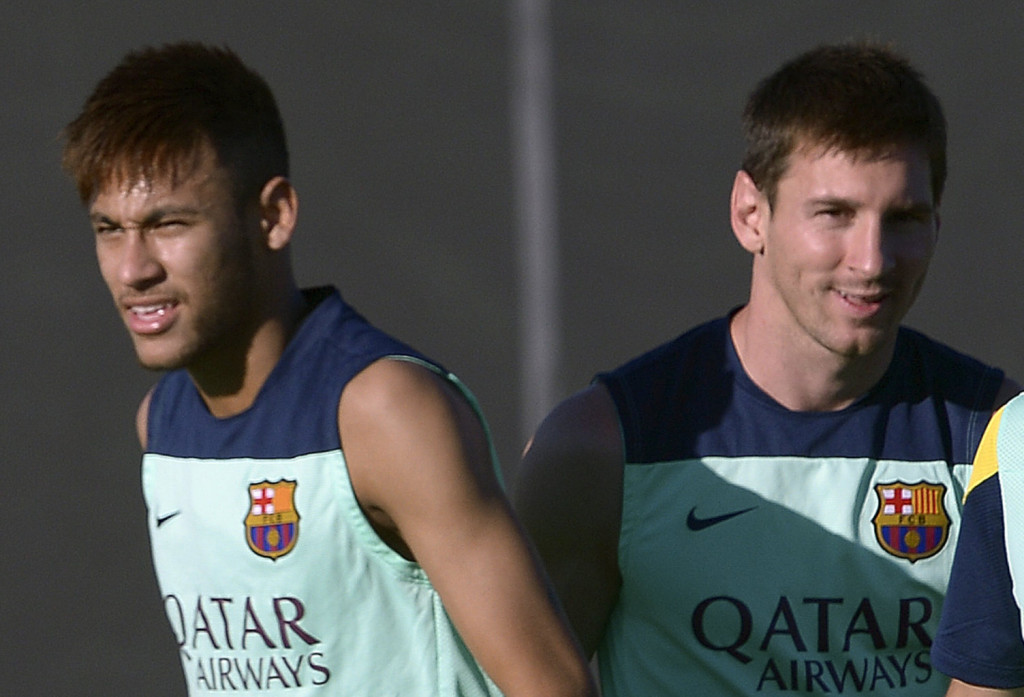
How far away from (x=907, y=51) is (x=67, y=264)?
2.56 m

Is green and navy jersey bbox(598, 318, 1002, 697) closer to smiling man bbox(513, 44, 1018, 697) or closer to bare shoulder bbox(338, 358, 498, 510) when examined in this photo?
smiling man bbox(513, 44, 1018, 697)

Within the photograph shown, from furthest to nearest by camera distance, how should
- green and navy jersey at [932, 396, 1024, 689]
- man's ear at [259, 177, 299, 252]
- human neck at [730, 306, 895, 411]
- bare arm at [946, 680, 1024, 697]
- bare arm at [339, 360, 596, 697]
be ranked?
human neck at [730, 306, 895, 411] < man's ear at [259, 177, 299, 252] < bare arm at [339, 360, 596, 697] < bare arm at [946, 680, 1024, 697] < green and navy jersey at [932, 396, 1024, 689]

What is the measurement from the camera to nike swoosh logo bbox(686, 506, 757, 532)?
8.54 feet

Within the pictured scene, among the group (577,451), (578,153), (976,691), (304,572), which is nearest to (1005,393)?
(577,451)

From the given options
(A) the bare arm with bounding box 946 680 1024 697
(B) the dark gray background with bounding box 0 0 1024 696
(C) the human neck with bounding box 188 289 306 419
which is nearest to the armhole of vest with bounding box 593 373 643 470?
(C) the human neck with bounding box 188 289 306 419

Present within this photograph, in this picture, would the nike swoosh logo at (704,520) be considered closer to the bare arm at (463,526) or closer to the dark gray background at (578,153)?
the bare arm at (463,526)

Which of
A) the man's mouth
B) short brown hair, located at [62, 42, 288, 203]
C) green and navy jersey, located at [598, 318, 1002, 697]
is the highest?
short brown hair, located at [62, 42, 288, 203]

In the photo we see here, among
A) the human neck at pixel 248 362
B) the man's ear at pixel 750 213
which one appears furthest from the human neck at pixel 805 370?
the human neck at pixel 248 362

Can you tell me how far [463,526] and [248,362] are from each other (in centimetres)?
51

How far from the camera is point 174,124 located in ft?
7.79

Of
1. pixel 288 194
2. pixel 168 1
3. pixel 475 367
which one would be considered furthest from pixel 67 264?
pixel 288 194

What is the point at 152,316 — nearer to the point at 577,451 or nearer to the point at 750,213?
the point at 577,451

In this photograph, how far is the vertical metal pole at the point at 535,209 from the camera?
16.2ft

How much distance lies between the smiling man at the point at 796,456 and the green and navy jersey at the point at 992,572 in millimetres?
701
